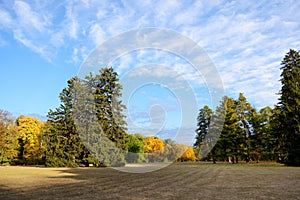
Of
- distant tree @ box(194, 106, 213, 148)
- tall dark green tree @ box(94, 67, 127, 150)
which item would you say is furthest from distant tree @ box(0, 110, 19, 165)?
distant tree @ box(194, 106, 213, 148)

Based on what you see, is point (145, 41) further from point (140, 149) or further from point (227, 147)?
point (140, 149)

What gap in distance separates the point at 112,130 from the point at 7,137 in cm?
1556

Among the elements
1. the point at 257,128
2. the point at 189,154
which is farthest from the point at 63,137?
the point at 257,128

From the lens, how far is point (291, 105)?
29.7 metres

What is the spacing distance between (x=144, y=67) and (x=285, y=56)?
22.1 meters

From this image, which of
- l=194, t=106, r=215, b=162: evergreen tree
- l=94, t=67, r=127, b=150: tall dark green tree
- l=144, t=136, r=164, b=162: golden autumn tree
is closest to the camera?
l=144, t=136, r=164, b=162: golden autumn tree

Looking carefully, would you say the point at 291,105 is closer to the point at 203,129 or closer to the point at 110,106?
the point at 203,129

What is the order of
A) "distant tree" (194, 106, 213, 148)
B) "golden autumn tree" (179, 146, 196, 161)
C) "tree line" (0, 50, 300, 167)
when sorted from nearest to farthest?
"tree line" (0, 50, 300, 167)
"golden autumn tree" (179, 146, 196, 161)
"distant tree" (194, 106, 213, 148)

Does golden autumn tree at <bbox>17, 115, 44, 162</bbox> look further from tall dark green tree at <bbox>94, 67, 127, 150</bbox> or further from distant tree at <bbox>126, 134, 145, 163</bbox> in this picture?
distant tree at <bbox>126, 134, 145, 163</bbox>

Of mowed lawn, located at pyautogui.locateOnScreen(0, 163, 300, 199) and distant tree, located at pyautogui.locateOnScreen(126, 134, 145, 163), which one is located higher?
distant tree, located at pyautogui.locateOnScreen(126, 134, 145, 163)

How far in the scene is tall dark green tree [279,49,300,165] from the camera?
93.4 ft

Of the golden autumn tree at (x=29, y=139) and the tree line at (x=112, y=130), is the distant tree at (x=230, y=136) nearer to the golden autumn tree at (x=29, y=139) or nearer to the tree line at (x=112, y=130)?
the tree line at (x=112, y=130)

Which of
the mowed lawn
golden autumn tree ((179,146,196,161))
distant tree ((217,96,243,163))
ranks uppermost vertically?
distant tree ((217,96,243,163))

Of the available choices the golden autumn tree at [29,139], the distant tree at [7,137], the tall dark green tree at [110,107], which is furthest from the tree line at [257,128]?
the distant tree at [7,137]
